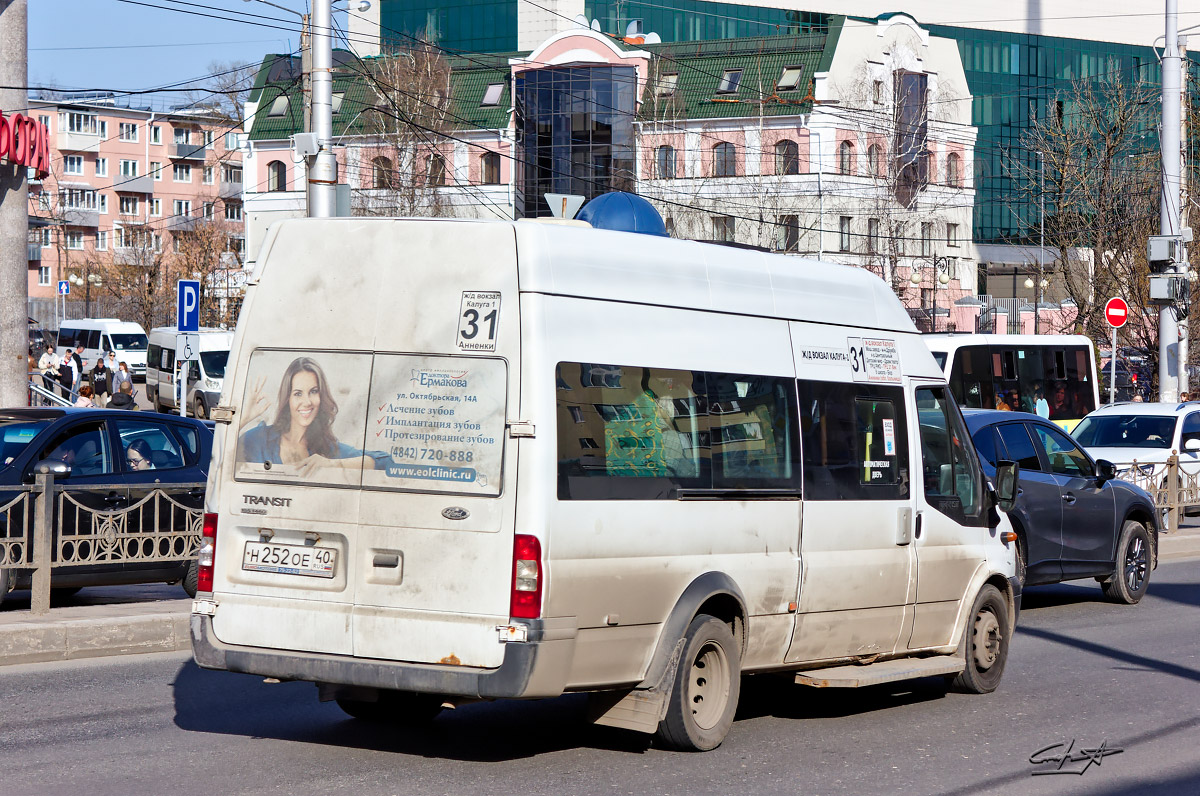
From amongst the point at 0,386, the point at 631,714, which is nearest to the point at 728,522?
the point at 631,714

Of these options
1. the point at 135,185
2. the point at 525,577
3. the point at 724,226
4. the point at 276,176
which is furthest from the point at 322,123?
the point at 135,185

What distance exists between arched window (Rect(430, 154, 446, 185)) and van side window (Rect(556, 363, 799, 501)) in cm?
5557

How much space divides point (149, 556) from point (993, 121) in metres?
86.2

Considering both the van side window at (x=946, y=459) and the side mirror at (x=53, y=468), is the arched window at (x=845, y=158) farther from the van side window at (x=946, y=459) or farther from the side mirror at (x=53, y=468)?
the van side window at (x=946, y=459)

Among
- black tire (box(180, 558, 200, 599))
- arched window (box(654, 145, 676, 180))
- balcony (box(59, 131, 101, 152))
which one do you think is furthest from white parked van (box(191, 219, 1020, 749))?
balcony (box(59, 131, 101, 152))

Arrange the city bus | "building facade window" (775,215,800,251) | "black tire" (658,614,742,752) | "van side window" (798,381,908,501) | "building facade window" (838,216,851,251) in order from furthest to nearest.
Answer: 1. "building facade window" (838,216,851,251)
2. "building facade window" (775,215,800,251)
3. the city bus
4. "van side window" (798,381,908,501)
5. "black tire" (658,614,742,752)

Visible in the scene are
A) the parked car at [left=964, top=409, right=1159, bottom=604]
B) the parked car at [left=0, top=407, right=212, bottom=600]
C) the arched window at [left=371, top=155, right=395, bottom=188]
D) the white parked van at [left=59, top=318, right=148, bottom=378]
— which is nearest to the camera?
the parked car at [left=0, top=407, right=212, bottom=600]

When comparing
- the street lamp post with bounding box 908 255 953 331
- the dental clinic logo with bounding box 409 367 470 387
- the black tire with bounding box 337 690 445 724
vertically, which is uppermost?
the street lamp post with bounding box 908 255 953 331

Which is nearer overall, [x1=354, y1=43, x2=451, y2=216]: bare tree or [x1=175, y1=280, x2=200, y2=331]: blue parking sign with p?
[x1=175, y1=280, x2=200, y2=331]: blue parking sign with p

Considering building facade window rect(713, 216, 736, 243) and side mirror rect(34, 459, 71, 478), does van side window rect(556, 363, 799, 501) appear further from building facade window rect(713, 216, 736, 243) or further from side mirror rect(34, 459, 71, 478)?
building facade window rect(713, 216, 736, 243)

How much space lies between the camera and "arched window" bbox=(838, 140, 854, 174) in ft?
204

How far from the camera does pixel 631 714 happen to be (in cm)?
701

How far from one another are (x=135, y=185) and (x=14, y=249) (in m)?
85.8

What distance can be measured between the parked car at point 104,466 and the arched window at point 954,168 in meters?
59.2
